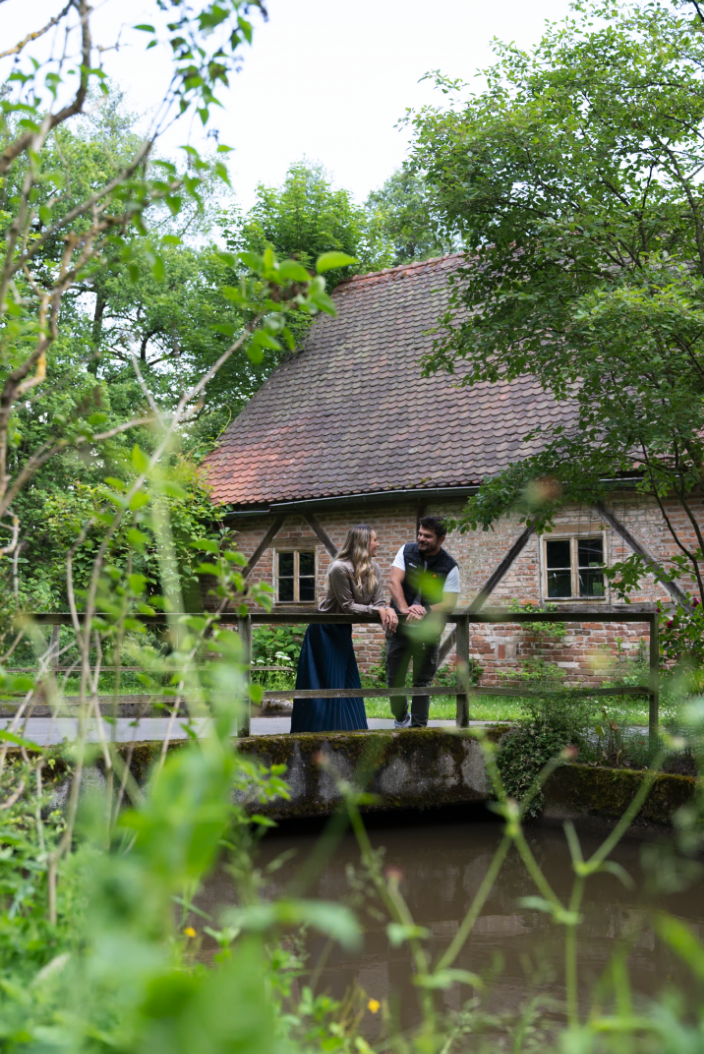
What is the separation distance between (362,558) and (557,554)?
6.62m

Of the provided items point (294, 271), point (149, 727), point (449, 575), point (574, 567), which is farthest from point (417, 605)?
point (574, 567)

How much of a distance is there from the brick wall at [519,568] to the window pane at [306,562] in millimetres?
191

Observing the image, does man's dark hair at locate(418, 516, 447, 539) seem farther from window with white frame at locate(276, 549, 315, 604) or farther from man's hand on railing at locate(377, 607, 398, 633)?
window with white frame at locate(276, 549, 315, 604)

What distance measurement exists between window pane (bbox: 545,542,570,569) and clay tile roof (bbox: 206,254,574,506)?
A: 4.04 ft

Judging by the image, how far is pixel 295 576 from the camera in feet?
49.6

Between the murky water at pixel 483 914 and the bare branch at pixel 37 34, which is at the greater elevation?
the bare branch at pixel 37 34

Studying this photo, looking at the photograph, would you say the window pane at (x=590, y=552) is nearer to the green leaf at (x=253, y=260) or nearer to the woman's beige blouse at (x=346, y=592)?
the woman's beige blouse at (x=346, y=592)

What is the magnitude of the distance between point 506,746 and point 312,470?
8.75 m

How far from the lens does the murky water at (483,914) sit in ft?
11.3

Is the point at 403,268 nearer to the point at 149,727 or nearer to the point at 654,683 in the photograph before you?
the point at 149,727

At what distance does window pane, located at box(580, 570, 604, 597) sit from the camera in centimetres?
1234

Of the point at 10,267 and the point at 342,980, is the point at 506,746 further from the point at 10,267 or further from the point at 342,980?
the point at 10,267

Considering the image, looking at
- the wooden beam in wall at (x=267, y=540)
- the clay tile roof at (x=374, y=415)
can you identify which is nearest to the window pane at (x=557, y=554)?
→ the clay tile roof at (x=374, y=415)

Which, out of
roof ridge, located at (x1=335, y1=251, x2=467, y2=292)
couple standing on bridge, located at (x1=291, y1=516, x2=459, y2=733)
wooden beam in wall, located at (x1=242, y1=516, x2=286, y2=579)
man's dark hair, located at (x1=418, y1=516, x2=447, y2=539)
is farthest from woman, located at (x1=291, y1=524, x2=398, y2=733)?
roof ridge, located at (x1=335, y1=251, x2=467, y2=292)
